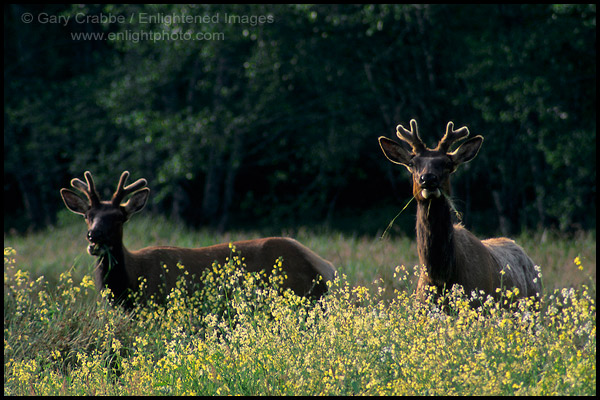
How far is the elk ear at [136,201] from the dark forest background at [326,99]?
8077 mm

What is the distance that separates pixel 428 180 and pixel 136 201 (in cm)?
404

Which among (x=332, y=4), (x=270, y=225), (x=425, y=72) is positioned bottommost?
(x=270, y=225)

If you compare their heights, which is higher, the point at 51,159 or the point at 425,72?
the point at 425,72

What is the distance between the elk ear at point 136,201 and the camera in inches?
341

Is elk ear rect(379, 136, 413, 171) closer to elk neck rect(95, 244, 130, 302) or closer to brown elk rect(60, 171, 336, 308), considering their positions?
brown elk rect(60, 171, 336, 308)

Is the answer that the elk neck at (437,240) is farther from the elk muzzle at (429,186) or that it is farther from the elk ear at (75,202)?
the elk ear at (75,202)

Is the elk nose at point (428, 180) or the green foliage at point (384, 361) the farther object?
the elk nose at point (428, 180)

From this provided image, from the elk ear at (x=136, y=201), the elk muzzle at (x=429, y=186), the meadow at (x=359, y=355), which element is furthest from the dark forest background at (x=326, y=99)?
the meadow at (x=359, y=355)

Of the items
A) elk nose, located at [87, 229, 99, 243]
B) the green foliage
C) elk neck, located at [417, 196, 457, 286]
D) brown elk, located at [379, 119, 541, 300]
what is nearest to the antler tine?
brown elk, located at [379, 119, 541, 300]

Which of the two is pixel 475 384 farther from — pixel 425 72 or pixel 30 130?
pixel 30 130

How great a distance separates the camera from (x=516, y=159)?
17.4 metres

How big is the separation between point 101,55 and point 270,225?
8.47 m

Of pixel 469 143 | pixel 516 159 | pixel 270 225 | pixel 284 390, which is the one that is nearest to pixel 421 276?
pixel 469 143

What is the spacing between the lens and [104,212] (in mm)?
8266
